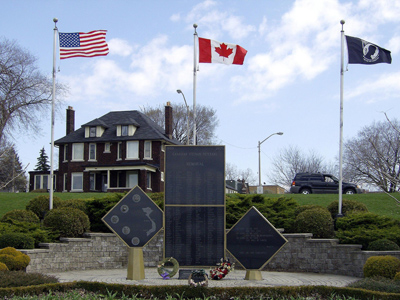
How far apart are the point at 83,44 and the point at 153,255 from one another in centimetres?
914

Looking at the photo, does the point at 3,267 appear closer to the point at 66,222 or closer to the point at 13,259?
the point at 13,259

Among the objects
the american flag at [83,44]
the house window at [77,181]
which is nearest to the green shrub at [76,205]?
the american flag at [83,44]

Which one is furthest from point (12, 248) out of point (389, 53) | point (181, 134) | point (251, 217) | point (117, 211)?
point (181, 134)

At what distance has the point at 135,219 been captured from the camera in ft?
49.1

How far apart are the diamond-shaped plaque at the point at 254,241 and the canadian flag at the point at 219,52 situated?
1023cm

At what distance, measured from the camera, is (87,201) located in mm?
22031

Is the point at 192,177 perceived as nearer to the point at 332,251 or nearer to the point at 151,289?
the point at 151,289

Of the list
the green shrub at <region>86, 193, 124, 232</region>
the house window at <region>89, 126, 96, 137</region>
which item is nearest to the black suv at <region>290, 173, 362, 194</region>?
the green shrub at <region>86, 193, 124, 232</region>

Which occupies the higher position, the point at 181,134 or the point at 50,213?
the point at 181,134

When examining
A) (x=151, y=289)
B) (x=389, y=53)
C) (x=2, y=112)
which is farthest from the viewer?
(x=2, y=112)

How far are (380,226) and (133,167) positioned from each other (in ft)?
97.3

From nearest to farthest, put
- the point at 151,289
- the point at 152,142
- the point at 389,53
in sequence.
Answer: the point at 151,289
the point at 389,53
the point at 152,142

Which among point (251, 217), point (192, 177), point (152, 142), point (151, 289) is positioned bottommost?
point (151, 289)

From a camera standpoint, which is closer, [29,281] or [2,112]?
[29,281]
